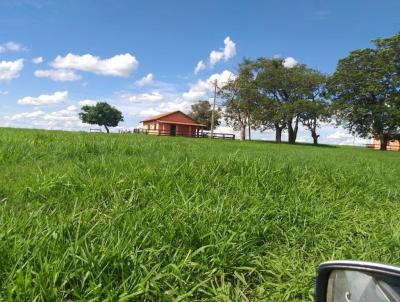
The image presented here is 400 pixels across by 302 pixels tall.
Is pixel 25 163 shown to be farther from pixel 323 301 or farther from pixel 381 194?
pixel 381 194

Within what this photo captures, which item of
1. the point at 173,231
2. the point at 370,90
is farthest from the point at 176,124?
the point at 173,231

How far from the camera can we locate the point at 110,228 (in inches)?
137

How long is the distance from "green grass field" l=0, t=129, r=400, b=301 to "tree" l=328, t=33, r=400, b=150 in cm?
4118

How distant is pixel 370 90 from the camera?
4428 cm

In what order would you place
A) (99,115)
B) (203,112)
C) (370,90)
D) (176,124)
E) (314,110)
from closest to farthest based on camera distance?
(370,90) < (314,110) < (176,124) < (203,112) < (99,115)

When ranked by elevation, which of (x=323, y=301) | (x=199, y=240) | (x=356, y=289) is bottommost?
(x=199, y=240)

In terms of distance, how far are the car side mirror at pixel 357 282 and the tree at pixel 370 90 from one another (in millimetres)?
44861

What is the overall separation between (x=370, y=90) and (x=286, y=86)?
16811mm

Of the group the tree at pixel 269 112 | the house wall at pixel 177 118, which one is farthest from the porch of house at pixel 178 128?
the tree at pixel 269 112

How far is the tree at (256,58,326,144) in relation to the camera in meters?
58.1

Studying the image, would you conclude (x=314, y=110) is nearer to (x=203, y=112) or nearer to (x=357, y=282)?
(x=203, y=112)

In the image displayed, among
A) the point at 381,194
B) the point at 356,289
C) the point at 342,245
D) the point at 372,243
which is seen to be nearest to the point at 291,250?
the point at 342,245

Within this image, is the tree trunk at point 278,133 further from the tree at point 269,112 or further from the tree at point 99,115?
the tree at point 99,115

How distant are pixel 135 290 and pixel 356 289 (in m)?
1.76
